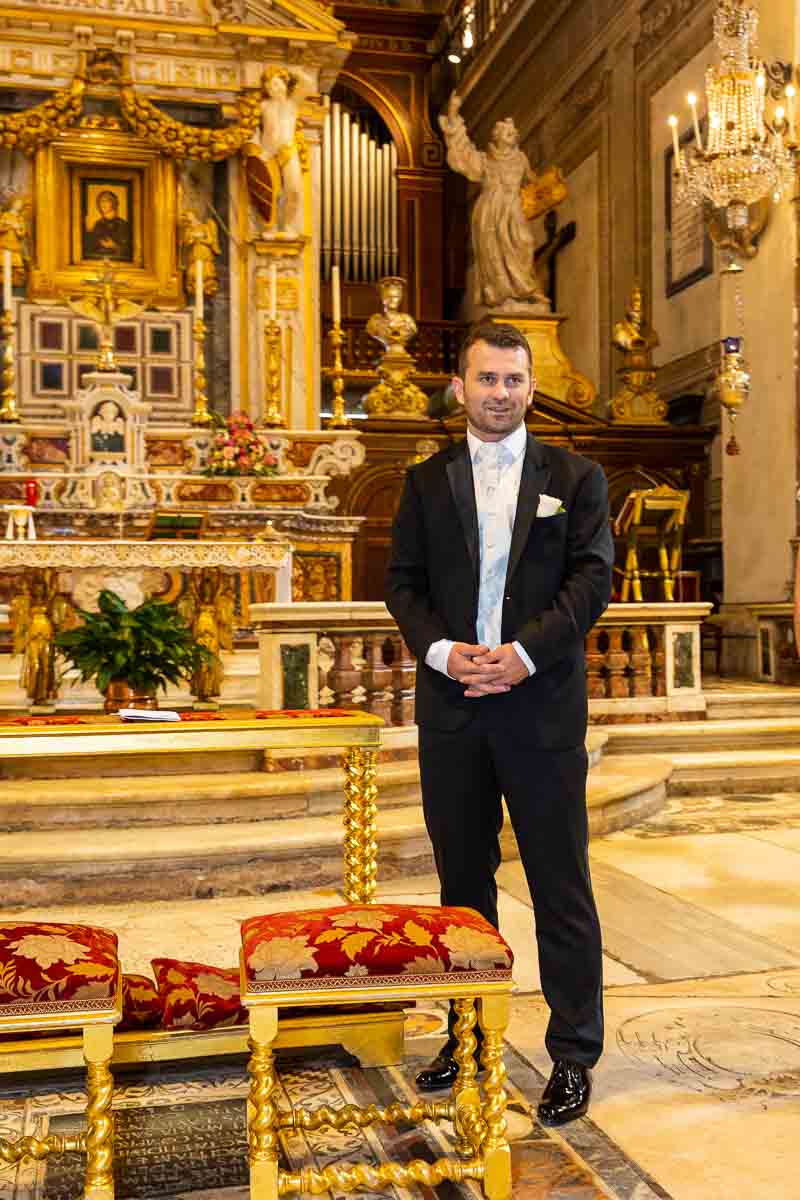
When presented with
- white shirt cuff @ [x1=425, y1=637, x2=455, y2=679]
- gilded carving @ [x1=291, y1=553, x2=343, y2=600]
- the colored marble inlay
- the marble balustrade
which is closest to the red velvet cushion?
white shirt cuff @ [x1=425, y1=637, x2=455, y2=679]

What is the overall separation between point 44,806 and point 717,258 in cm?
889

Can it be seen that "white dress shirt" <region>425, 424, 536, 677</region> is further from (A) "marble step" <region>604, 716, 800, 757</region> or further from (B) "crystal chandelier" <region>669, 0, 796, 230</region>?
(B) "crystal chandelier" <region>669, 0, 796, 230</region>

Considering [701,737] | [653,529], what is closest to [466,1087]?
[701,737]

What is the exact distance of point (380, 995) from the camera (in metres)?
2.53

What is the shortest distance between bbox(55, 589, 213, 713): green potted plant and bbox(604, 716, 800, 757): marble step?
3477 mm

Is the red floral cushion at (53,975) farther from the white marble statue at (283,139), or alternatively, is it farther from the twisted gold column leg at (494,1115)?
the white marble statue at (283,139)

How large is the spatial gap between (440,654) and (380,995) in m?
0.74

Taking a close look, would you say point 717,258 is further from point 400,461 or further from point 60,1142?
point 60,1142

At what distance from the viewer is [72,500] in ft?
33.3

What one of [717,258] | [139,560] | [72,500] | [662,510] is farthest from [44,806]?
[717,258]

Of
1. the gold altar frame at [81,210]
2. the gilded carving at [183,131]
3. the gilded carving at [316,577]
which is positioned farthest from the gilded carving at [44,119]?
the gilded carving at [316,577]

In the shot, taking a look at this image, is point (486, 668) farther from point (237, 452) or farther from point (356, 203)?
point (356, 203)

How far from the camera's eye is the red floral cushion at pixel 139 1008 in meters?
3.15

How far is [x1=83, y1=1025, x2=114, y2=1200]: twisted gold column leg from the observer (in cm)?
243
